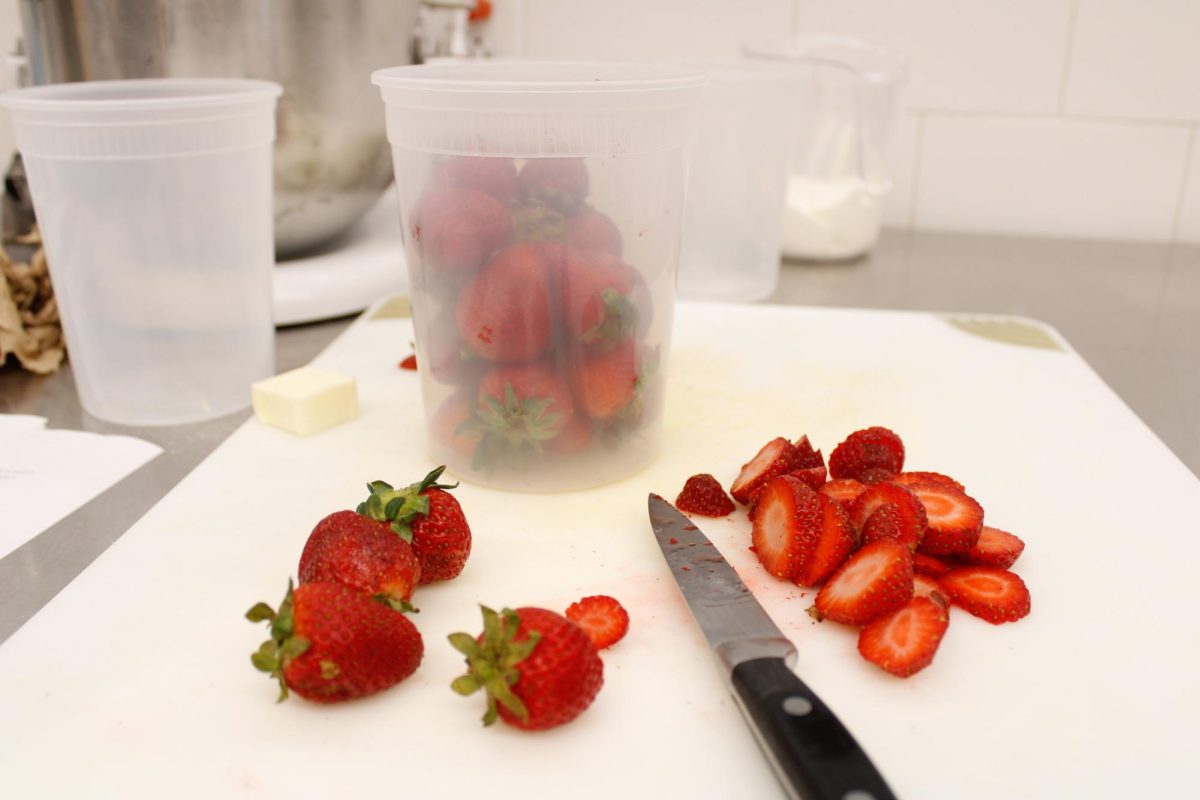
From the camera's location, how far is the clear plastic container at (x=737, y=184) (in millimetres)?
1260

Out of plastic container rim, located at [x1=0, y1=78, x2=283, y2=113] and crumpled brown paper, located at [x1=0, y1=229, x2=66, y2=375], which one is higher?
plastic container rim, located at [x1=0, y1=78, x2=283, y2=113]

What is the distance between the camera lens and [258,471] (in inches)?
33.1

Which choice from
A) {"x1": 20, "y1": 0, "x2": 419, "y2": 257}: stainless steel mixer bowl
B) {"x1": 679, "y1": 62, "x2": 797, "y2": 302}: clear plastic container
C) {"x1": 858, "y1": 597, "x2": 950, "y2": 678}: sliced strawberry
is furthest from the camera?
{"x1": 679, "y1": 62, "x2": 797, "y2": 302}: clear plastic container

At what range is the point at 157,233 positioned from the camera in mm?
922

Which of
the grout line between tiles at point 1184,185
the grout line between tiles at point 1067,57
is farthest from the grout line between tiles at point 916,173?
the grout line between tiles at point 1184,185

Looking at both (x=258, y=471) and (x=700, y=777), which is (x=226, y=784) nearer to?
(x=700, y=777)

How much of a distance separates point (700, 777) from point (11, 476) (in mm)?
658

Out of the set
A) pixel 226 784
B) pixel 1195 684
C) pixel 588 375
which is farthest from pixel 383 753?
pixel 1195 684

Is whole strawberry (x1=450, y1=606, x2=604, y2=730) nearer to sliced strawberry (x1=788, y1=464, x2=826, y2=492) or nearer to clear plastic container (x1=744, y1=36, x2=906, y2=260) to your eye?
sliced strawberry (x1=788, y1=464, x2=826, y2=492)

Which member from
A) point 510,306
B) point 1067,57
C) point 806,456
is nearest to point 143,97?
point 510,306

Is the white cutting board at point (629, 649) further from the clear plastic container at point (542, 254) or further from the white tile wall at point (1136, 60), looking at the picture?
the white tile wall at point (1136, 60)

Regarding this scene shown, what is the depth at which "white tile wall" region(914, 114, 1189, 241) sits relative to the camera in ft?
5.51

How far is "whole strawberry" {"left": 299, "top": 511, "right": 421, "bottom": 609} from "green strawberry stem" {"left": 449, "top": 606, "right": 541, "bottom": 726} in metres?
0.09

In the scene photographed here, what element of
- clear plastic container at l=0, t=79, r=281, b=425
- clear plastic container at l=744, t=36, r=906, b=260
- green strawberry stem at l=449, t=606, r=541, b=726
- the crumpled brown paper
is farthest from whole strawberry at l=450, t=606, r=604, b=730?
clear plastic container at l=744, t=36, r=906, b=260
